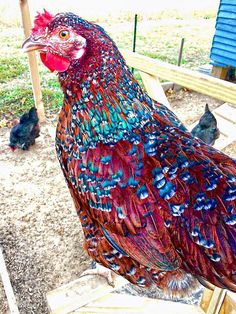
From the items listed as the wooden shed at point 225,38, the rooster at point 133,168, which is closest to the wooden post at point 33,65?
the rooster at point 133,168

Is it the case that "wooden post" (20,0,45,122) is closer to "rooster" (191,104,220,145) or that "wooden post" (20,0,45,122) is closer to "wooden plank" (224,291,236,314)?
"rooster" (191,104,220,145)

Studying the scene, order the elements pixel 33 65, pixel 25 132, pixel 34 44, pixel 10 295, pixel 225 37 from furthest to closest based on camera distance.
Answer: pixel 225 37 → pixel 33 65 → pixel 25 132 → pixel 10 295 → pixel 34 44

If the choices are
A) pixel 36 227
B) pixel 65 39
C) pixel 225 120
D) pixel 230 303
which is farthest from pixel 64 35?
pixel 225 120

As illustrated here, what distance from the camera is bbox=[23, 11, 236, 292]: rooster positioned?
4.42 ft

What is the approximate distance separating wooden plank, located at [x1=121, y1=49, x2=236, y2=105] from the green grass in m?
3.11

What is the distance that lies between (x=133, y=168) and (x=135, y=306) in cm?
85

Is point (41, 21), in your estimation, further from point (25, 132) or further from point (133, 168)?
point (25, 132)

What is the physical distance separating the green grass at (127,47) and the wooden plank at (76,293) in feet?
13.4

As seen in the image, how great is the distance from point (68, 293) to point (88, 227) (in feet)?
1.18

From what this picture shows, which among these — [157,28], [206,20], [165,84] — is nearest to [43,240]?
[165,84]

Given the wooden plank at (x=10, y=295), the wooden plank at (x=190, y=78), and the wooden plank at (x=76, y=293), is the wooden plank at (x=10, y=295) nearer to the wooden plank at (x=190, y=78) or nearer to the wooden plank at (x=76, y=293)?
the wooden plank at (x=76, y=293)

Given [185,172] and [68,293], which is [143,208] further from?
[68,293]

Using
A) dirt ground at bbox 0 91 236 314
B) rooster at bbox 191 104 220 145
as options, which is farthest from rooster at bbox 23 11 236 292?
rooster at bbox 191 104 220 145

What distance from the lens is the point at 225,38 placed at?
6.07 m
